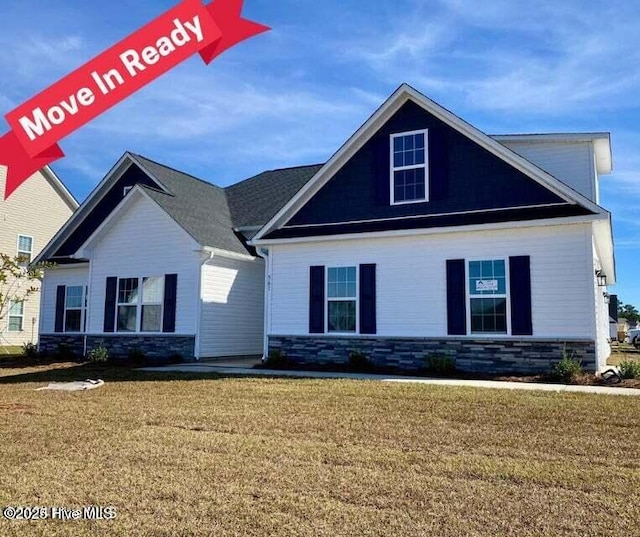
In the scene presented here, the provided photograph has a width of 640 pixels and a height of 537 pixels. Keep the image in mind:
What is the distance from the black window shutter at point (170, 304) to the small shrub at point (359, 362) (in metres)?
6.20

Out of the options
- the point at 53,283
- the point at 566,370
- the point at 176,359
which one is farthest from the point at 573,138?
the point at 53,283

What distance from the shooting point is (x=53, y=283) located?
70.2 feet

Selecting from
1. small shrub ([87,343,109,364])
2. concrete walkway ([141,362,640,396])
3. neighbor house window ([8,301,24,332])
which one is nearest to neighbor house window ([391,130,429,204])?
concrete walkway ([141,362,640,396])

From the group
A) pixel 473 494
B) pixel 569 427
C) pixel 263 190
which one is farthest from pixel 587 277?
pixel 263 190

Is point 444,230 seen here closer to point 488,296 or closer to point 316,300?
point 488,296

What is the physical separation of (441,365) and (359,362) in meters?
2.14

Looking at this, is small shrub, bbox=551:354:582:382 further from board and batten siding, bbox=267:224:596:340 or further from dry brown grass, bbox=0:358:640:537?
dry brown grass, bbox=0:358:640:537

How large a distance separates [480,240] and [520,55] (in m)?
4.25

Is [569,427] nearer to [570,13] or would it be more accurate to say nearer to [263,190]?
[570,13]

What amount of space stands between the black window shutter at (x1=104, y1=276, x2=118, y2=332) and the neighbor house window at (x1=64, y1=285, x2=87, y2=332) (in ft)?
6.41

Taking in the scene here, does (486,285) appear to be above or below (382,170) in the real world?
below

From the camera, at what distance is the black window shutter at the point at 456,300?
13664mm

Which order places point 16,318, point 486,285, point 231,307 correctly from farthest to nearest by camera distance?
point 16,318, point 231,307, point 486,285

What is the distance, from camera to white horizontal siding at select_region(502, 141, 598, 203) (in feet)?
49.6
